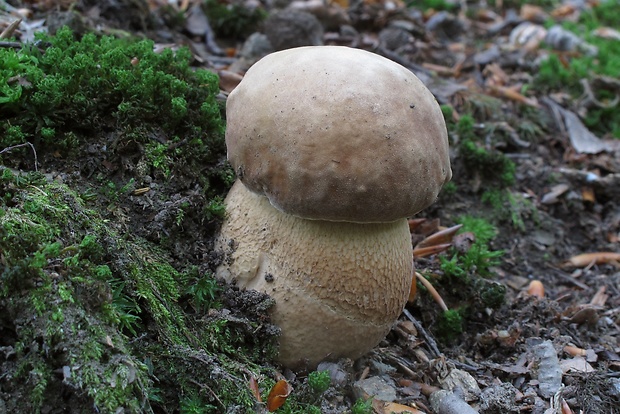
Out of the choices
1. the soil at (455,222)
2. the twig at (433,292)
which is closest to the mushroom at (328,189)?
the soil at (455,222)

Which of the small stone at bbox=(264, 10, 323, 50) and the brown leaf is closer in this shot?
the brown leaf

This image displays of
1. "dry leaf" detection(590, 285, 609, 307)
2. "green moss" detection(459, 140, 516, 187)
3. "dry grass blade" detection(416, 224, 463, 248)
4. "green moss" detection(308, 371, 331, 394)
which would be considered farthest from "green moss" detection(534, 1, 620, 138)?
"green moss" detection(308, 371, 331, 394)

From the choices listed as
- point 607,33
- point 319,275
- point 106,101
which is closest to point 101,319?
point 319,275

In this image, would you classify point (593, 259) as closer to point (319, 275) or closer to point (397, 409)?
point (397, 409)

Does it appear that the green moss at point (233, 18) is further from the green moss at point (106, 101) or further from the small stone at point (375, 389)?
the small stone at point (375, 389)

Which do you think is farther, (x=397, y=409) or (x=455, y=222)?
(x=455, y=222)

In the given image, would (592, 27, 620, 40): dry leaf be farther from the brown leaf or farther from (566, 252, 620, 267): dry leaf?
the brown leaf
